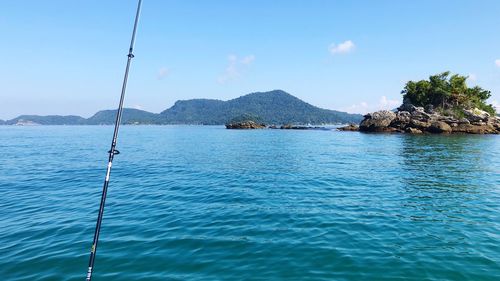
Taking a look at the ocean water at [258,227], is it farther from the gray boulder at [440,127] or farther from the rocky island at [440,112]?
the rocky island at [440,112]

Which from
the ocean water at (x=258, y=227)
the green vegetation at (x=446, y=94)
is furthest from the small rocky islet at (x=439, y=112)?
the ocean water at (x=258, y=227)

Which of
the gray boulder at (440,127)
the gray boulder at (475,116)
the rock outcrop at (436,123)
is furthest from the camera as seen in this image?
the gray boulder at (475,116)

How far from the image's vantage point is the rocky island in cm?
8100

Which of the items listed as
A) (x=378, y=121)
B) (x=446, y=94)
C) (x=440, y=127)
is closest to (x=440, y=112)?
(x=446, y=94)

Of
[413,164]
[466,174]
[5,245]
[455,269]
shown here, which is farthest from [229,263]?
[413,164]

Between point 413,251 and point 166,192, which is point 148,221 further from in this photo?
point 413,251

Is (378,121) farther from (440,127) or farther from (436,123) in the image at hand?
(440,127)

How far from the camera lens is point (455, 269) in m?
8.06

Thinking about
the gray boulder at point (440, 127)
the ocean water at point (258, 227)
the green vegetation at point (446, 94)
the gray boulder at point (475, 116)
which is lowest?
the ocean water at point (258, 227)

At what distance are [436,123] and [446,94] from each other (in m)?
18.6

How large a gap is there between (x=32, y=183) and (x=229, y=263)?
20.1m

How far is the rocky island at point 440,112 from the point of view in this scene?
81000 mm

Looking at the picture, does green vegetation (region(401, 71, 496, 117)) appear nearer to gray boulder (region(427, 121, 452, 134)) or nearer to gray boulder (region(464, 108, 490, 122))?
gray boulder (region(464, 108, 490, 122))

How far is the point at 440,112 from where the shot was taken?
8988 centimetres
